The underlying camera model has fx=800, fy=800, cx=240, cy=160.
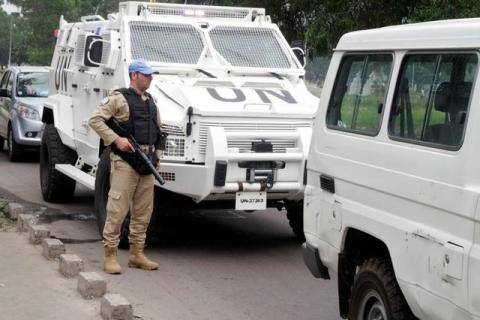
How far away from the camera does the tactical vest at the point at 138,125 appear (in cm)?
697

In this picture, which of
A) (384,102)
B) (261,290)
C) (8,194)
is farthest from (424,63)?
(8,194)

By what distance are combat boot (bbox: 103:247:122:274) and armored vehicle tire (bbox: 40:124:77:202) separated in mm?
3589

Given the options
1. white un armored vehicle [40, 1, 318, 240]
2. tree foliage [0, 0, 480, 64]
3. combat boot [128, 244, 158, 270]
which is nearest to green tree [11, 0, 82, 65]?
tree foliage [0, 0, 480, 64]

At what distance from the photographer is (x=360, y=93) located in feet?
16.0

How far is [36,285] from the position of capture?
21.6ft

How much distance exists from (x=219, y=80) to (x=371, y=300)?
13.9ft

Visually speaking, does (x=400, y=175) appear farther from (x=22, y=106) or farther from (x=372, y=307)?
(x=22, y=106)

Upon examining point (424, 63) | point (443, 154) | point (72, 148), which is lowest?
point (72, 148)

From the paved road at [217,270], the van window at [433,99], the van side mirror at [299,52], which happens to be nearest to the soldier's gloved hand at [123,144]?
the paved road at [217,270]

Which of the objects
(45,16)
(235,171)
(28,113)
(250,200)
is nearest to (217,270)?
(250,200)

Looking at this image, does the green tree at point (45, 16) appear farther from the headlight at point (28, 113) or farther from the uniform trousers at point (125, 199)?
the uniform trousers at point (125, 199)

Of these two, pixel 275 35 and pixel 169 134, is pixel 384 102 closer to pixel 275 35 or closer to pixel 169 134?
pixel 169 134

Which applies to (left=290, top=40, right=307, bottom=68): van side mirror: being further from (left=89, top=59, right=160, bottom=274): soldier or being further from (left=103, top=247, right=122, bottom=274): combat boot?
(left=103, top=247, right=122, bottom=274): combat boot

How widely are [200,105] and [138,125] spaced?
2.67 feet
